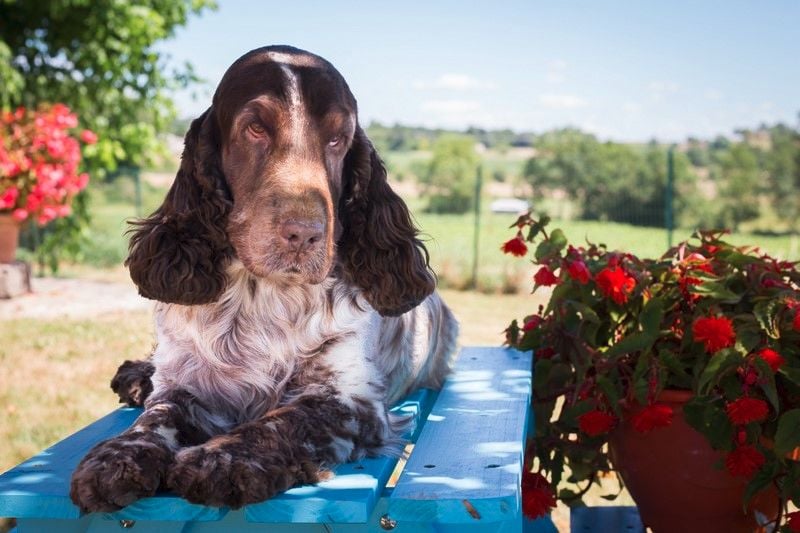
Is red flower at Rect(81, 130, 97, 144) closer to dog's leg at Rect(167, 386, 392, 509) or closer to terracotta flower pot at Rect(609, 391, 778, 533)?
terracotta flower pot at Rect(609, 391, 778, 533)

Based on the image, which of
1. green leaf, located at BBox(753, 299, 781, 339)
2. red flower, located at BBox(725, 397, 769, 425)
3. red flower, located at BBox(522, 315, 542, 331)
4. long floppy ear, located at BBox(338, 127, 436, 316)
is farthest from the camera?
red flower, located at BBox(522, 315, 542, 331)

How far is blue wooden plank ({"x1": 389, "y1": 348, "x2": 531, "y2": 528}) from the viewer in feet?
7.11

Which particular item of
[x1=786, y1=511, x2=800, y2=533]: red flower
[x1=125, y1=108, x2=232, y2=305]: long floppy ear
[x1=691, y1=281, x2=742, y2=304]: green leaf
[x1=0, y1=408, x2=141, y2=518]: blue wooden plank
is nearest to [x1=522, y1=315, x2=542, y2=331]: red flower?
[x1=691, y1=281, x2=742, y2=304]: green leaf

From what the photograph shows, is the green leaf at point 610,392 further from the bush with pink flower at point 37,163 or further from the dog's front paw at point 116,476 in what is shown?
the bush with pink flower at point 37,163

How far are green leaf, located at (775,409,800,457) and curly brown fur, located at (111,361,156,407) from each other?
215cm

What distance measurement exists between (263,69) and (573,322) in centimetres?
191

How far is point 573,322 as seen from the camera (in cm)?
388

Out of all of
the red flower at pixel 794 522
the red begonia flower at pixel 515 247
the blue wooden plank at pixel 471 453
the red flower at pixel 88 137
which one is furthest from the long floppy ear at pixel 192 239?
the red flower at pixel 88 137

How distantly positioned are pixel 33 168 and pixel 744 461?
1018 centimetres

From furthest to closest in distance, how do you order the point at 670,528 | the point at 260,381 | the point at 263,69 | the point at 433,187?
the point at 433,187 → the point at 670,528 → the point at 260,381 → the point at 263,69

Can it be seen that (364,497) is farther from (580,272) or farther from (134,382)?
(580,272)

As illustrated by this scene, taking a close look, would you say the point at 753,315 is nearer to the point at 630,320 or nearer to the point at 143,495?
the point at 630,320

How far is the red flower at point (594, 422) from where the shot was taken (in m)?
3.46

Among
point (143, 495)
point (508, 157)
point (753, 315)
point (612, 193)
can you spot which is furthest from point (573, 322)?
point (508, 157)
